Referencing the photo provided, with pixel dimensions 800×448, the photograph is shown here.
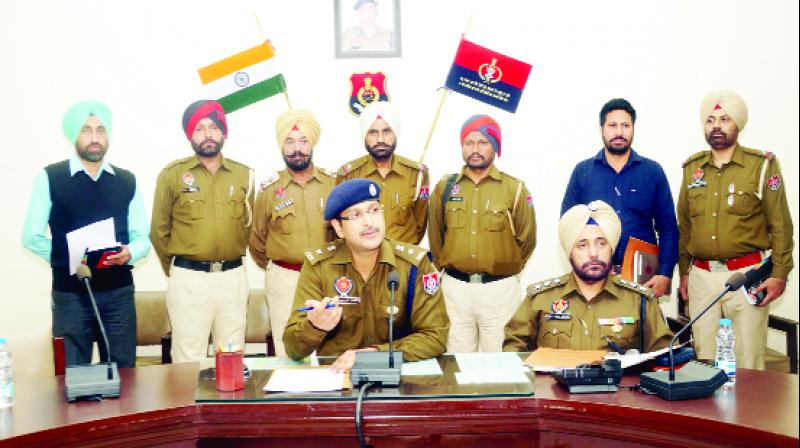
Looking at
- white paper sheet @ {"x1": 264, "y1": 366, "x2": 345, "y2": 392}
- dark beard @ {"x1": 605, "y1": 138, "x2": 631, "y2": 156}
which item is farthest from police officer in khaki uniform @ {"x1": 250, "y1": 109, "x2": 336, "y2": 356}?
white paper sheet @ {"x1": 264, "y1": 366, "x2": 345, "y2": 392}

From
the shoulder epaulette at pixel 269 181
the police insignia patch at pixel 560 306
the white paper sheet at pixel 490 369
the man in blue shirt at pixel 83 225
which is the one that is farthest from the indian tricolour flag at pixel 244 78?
Answer: the white paper sheet at pixel 490 369

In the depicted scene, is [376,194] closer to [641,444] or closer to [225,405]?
[225,405]

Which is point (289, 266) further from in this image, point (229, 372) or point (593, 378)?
point (593, 378)

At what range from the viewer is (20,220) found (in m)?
5.25

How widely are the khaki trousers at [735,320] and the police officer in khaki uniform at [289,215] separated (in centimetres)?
208

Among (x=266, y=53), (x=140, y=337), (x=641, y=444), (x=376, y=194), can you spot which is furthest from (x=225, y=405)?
(x=266, y=53)

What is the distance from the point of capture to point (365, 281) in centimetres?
290

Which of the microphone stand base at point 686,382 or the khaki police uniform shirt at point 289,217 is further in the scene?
the khaki police uniform shirt at point 289,217

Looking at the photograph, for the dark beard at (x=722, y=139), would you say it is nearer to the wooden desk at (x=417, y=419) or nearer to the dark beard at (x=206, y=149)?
the wooden desk at (x=417, y=419)

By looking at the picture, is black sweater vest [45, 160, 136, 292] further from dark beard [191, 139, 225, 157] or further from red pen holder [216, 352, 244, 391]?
red pen holder [216, 352, 244, 391]

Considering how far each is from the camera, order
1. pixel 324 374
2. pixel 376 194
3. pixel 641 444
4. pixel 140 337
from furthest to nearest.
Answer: pixel 140 337, pixel 376 194, pixel 324 374, pixel 641 444

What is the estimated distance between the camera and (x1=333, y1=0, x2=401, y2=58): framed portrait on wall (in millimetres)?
5246

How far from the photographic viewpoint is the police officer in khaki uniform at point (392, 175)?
4.39 metres

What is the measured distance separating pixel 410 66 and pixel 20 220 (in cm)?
286
